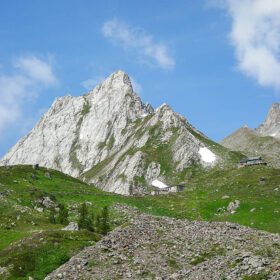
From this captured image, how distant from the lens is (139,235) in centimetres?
4050

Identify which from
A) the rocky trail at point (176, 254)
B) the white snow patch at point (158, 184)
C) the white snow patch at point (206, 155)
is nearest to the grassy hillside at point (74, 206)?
the rocky trail at point (176, 254)

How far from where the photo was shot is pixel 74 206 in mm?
91188

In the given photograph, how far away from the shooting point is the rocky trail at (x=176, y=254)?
28283 millimetres

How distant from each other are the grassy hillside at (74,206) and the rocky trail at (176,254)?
5.85 m

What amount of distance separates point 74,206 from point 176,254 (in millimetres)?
58669

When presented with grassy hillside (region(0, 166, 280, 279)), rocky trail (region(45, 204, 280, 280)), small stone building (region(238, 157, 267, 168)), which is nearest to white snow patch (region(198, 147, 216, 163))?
small stone building (region(238, 157, 267, 168))

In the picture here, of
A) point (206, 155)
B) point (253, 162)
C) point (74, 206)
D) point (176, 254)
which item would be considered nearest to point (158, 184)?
point (206, 155)

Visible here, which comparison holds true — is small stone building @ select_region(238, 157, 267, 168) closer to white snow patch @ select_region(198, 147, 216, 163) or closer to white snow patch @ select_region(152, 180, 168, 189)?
white snow patch @ select_region(198, 147, 216, 163)

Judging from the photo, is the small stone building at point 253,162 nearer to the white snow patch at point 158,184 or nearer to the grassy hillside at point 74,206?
the grassy hillside at point 74,206

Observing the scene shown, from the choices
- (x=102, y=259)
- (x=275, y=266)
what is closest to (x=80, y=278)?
(x=102, y=259)

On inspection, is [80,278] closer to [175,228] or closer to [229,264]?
[229,264]

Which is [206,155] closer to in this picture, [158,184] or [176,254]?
[158,184]

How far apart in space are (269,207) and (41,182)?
250ft

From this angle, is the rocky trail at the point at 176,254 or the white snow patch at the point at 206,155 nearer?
the rocky trail at the point at 176,254
